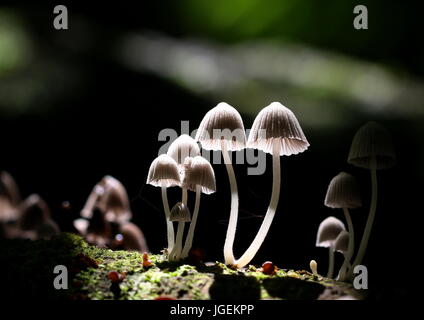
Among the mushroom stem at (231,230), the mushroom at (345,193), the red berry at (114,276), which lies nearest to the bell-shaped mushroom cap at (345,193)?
the mushroom at (345,193)

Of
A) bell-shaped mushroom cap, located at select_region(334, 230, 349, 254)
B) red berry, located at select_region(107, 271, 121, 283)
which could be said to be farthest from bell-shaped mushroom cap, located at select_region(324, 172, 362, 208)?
red berry, located at select_region(107, 271, 121, 283)

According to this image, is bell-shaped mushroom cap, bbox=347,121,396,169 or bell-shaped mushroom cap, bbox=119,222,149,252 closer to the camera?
bell-shaped mushroom cap, bbox=347,121,396,169

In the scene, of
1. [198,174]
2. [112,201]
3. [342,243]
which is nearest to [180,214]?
[198,174]

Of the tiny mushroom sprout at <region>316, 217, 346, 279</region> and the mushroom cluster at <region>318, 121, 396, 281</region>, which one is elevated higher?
the mushroom cluster at <region>318, 121, 396, 281</region>

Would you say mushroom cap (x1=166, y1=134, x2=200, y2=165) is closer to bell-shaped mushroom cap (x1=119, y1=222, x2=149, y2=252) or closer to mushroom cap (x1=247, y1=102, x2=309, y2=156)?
mushroom cap (x1=247, y1=102, x2=309, y2=156)

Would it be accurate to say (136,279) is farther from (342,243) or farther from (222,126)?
(342,243)
